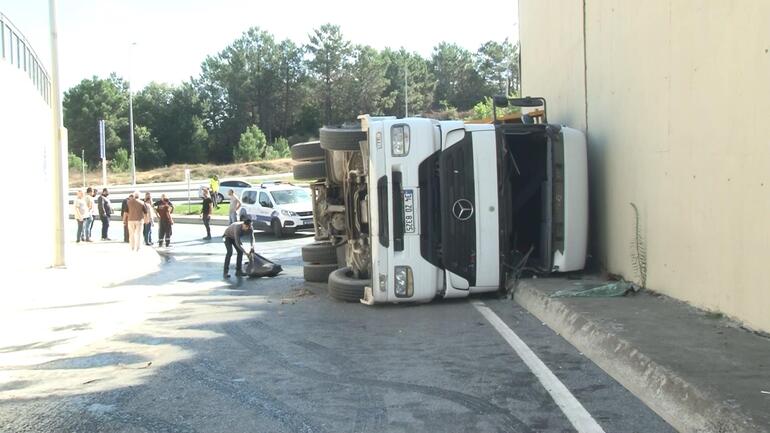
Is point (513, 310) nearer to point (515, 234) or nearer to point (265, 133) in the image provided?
point (515, 234)

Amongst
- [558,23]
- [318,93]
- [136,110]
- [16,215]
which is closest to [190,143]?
[136,110]

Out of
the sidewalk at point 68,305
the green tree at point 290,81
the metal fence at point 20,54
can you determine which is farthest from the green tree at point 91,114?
the sidewalk at point 68,305

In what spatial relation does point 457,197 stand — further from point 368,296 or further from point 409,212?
point 368,296

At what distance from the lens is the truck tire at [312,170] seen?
11.1 metres

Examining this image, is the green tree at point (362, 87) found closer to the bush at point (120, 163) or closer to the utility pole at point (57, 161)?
the bush at point (120, 163)

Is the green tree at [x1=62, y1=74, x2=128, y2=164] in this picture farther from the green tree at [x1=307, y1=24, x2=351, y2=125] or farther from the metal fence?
the metal fence

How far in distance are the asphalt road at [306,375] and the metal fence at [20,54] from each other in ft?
29.8

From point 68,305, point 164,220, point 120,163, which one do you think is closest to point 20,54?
point 164,220

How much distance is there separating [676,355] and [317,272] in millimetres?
7363

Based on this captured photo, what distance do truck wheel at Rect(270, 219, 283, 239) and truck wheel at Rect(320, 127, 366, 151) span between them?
13566 millimetres

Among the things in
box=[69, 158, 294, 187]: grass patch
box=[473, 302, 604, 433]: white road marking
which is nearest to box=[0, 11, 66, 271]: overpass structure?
box=[473, 302, 604, 433]: white road marking

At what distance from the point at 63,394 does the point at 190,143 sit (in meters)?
96.9

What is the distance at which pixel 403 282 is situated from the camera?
326 inches

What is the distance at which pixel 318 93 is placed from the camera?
98562 mm
